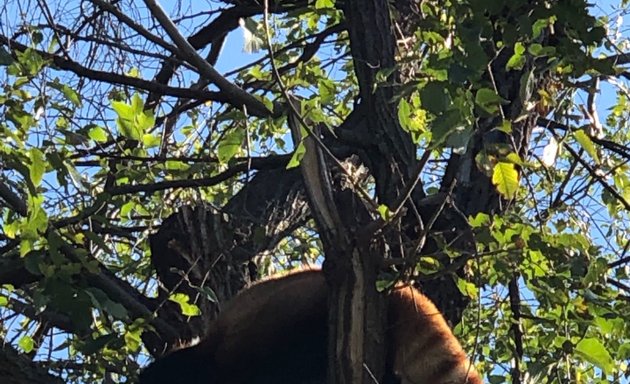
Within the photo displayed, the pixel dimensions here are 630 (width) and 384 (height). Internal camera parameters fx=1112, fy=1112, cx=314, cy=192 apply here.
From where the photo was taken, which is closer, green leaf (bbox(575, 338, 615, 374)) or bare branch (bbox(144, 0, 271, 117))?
green leaf (bbox(575, 338, 615, 374))

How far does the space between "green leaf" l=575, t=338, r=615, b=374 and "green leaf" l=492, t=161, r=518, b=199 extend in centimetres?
45

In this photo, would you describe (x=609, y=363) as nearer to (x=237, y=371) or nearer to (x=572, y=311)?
(x=572, y=311)

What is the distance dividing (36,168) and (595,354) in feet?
4.79

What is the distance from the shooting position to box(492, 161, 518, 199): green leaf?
8.98 ft

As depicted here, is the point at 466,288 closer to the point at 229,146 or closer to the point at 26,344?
the point at 229,146

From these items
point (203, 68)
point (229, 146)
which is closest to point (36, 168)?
point (229, 146)

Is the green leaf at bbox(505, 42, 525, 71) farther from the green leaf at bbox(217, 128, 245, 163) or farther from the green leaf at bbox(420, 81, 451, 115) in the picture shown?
the green leaf at bbox(217, 128, 245, 163)

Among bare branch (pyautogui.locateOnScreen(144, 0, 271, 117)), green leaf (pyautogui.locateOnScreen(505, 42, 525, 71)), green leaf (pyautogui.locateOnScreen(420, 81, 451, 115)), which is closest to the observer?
green leaf (pyautogui.locateOnScreen(420, 81, 451, 115))

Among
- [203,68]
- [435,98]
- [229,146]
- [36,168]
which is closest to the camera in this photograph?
[435,98]

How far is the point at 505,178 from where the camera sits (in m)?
2.74

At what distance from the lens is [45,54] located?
3.64 metres

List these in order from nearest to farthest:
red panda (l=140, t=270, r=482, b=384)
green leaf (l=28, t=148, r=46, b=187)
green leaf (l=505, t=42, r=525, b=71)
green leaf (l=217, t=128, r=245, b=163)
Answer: green leaf (l=28, t=148, r=46, b=187), green leaf (l=505, t=42, r=525, b=71), green leaf (l=217, t=128, r=245, b=163), red panda (l=140, t=270, r=482, b=384)

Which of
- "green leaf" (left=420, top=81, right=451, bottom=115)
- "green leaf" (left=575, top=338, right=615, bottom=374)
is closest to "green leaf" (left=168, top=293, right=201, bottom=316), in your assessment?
"green leaf" (left=575, top=338, right=615, bottom=374)

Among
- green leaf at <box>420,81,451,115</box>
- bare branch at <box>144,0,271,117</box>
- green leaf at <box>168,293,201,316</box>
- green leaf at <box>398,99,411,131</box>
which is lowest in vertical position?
green leaf at <box>420,81,451,115</box>
